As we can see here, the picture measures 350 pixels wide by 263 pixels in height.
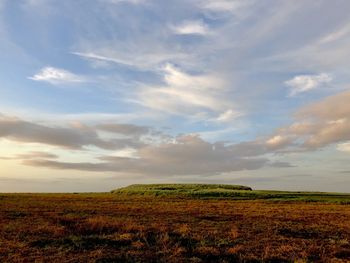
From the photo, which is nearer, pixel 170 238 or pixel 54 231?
pixel 170 238

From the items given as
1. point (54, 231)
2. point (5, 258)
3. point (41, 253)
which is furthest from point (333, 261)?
point (54, 231)

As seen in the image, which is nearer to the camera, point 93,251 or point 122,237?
point 93,251

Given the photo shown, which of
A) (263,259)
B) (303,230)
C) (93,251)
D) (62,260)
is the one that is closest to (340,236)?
(303,230)

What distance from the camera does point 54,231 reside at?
23250mm

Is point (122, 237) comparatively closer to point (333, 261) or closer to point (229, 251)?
point (229, 251)

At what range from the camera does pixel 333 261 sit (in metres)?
17.0

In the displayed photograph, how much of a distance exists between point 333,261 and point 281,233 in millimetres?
8126

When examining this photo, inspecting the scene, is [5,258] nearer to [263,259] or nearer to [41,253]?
[41,253]

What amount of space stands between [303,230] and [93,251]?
606 inches

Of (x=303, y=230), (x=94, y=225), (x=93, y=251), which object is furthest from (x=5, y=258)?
(x=303, y=230)

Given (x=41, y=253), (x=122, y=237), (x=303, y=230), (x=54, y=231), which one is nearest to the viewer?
(x=41, y=253)

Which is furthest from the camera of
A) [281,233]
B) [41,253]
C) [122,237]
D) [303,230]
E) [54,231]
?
[303,230]

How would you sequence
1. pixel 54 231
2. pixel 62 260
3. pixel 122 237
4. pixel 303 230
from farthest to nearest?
pixel 303 230, pixel 54 231, pixel 122 237, pixel 62 260

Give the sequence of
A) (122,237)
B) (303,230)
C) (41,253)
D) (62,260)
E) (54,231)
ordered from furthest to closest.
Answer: (303,230)
(54,231)
(122,237)
(41,253)
(62,260)
